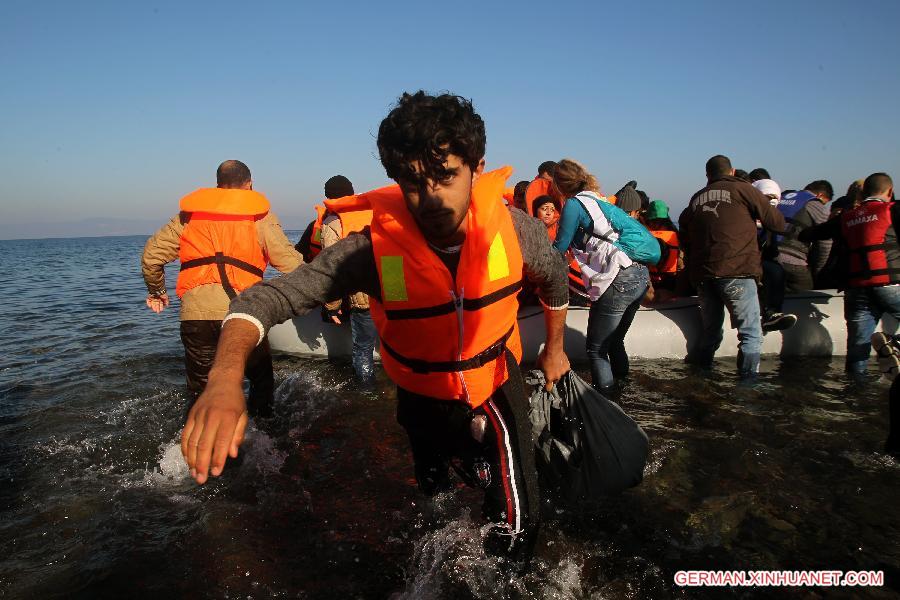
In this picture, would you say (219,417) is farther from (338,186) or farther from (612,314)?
(338,186)

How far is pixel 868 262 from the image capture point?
501cm

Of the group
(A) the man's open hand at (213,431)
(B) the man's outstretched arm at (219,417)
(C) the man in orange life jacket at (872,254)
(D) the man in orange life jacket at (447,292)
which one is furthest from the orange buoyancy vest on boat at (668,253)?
(A) the man's open hand at (213,431)

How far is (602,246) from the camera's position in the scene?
4.57 metres

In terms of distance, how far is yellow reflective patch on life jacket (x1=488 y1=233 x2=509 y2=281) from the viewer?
226 centimetres

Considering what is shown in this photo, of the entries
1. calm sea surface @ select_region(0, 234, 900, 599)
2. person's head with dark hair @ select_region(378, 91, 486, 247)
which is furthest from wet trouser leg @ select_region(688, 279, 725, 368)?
person's head with dark hair @ select_region(378, 91, 486, 247)

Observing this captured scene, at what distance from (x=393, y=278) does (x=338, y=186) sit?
432 centimetres

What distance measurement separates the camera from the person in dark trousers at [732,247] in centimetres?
498

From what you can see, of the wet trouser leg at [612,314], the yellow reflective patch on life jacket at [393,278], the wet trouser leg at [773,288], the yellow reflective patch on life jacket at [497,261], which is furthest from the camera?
the wet trouser leg at [773,288]

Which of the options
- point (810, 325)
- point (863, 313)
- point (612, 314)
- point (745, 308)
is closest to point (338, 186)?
point (612, 314)

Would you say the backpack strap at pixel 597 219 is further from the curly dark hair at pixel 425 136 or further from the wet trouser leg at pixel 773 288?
the wet trouser leg at pixel 773 288

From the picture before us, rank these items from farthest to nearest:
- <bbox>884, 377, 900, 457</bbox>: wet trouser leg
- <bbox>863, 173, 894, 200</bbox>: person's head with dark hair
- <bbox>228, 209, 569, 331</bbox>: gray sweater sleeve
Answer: <bbox>863, 173, 894, 200</bbox>: person's head with dark hair, <bbox>884, 377, 900, 457</bbox>: wet trouser leg, <bbox>228, 209, 569, 331</bbox>: gray sweater sleeve

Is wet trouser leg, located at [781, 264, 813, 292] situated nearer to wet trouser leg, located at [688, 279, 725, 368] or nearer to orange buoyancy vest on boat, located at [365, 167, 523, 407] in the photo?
wet trouser leg, located at [688, 279, 725, 368]

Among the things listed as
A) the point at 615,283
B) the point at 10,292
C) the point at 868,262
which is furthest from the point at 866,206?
the point at 10,292

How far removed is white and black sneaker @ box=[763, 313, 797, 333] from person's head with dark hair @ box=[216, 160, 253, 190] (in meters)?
5.99
